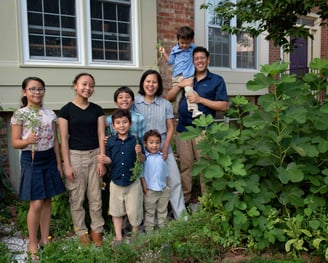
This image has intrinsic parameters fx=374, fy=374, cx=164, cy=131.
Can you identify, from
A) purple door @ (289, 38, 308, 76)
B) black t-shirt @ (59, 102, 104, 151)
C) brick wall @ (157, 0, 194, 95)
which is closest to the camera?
black t-shirt @ (59, 102, 104, 151)

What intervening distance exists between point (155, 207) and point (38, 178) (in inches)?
50.6

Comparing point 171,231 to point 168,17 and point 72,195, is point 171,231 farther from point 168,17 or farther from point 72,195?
point 168,17

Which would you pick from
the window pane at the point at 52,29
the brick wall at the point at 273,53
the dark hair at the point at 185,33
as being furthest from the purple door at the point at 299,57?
the dark hair at the point at 185,33

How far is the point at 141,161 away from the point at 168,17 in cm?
425

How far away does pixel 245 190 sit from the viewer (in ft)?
10.1

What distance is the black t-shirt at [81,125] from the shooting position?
142 inches

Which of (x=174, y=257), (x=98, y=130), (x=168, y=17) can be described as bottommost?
(x=174, y=257)

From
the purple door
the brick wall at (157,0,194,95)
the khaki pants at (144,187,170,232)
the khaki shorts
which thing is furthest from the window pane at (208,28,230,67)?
the khaki shorts

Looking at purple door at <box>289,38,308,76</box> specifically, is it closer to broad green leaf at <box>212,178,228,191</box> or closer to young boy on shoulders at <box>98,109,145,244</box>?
young boy on shoulders at <box>98,109,145,244</box>

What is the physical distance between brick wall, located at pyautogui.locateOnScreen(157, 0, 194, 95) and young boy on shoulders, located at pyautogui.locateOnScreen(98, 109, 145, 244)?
3590 mm

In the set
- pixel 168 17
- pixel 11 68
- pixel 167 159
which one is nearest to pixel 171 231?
pixel 167 159

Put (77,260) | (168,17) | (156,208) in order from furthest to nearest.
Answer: (168,17) → (156,208) → (77,260)

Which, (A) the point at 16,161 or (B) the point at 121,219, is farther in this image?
(A) the point at 16,161

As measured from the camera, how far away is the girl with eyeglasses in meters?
3.33
